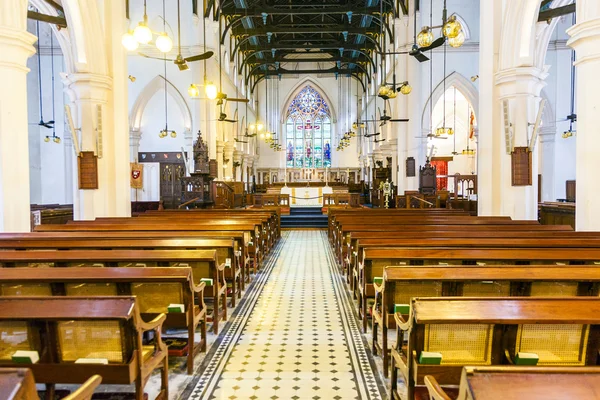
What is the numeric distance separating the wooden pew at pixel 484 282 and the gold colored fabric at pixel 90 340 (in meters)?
1.83

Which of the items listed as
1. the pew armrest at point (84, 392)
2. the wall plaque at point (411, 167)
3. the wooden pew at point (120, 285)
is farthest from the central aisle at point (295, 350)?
the wall plaque at point (411, 167)

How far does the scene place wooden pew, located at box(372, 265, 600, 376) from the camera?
3045 millimetres

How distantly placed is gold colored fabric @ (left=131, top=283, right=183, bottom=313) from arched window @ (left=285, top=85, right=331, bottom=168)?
29.6m

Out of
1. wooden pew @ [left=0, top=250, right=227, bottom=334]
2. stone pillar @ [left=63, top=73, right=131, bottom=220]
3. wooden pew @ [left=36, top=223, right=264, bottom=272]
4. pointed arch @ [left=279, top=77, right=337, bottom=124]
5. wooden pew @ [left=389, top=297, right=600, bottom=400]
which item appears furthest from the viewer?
pointed arch @ [left=279, top=77, right=337, bottom=124]

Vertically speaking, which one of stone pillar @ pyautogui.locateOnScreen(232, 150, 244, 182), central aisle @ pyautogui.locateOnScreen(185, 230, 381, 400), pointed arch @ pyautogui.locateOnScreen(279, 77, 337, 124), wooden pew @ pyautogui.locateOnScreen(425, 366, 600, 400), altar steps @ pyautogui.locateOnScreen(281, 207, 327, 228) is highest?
pointed arch @ pyautogui.locateOnScreen(279, 77, 337, 124)

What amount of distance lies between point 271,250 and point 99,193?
4.06 meters

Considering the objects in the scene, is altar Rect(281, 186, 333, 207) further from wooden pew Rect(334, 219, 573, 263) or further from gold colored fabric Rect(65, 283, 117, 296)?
gold colored fabric Rect(65, 283, 117, 296)

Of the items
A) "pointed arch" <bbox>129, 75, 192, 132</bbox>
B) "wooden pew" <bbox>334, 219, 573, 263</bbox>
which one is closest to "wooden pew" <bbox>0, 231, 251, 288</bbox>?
"wooden pew" <bbox>334, 219, 573, 263</bbox>

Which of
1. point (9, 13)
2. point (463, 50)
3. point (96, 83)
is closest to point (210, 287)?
Result: point (9, 13)

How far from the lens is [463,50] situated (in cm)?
1645

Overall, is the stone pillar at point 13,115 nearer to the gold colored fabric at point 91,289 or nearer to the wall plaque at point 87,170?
the wall plaque at point 87,170

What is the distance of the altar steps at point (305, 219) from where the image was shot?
15.6m

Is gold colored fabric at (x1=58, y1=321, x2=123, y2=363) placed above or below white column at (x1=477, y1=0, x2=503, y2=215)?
below

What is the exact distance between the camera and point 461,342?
2.30 m
